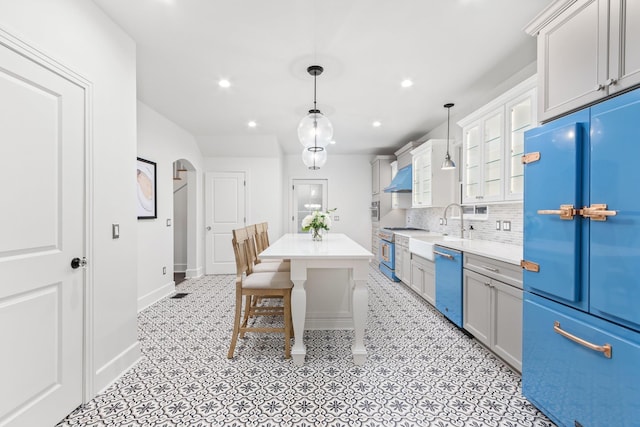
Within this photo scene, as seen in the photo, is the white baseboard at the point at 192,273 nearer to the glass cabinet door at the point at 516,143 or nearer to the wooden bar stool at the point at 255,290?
the wooden bar stool at the point at 255,290

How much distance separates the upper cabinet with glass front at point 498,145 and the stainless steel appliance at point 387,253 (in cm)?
189

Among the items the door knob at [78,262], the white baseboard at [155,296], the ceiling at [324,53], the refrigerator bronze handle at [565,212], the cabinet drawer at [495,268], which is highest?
the ceiling at [324,53]

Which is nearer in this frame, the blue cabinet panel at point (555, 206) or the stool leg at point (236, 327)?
the blue cabinet panel at point (555, 206)

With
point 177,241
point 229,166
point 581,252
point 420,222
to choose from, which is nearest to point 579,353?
point 581,252

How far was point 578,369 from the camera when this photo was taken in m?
1.40

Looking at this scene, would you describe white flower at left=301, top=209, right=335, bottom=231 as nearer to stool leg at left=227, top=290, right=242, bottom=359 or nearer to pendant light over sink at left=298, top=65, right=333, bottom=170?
pendant light over sink at left=298, top=65, right=333, bottom=170

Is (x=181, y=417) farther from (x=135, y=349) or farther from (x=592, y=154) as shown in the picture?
(x=592, y=154)

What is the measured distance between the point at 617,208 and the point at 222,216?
534 centimetres

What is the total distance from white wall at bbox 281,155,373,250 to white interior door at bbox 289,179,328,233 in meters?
0.12

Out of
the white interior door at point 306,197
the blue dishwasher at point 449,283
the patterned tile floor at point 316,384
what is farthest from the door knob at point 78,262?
the white interior door at point 306,197

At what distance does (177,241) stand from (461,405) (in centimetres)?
567

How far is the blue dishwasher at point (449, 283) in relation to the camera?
2777 millimetres

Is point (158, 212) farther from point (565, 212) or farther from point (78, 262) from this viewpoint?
point (565, 212)

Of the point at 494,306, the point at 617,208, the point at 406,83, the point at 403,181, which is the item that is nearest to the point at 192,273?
the point at 403,181
